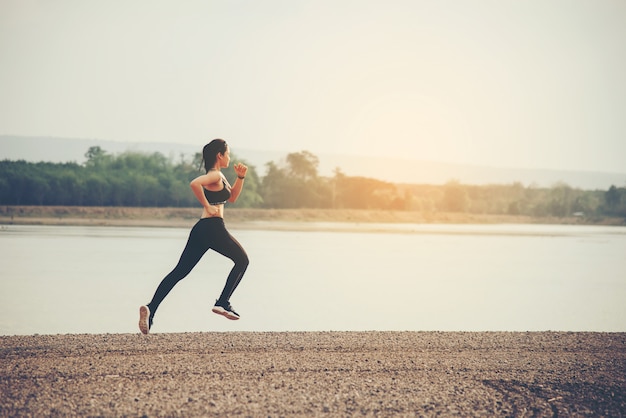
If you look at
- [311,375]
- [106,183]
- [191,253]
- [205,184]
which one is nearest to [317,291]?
[311,375]

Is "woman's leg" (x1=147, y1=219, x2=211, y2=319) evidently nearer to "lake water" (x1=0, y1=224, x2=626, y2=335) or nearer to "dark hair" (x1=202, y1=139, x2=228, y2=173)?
"dark hair" (x1=202, y1=139, x2=228, y2=173)

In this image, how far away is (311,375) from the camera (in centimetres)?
636

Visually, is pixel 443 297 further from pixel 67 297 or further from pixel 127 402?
pixel 127 402

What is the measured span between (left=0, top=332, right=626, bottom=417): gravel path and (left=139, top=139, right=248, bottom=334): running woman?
669mm

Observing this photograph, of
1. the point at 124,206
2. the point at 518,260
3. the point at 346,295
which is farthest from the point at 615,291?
the point at 124,206

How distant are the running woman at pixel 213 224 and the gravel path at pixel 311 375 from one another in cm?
67

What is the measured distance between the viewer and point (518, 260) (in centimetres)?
2066

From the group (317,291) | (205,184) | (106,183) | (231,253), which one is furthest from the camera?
(106,183)

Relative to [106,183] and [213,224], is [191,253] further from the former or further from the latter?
[106,183]

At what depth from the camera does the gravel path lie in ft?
18.1

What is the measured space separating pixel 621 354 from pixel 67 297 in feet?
27.3

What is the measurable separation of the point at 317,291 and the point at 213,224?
259 inches

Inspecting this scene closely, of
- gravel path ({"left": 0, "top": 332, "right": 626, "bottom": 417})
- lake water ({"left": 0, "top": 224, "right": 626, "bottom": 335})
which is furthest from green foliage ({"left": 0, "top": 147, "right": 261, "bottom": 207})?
gravel path ({"left": 0, "top": 332, "right": 626, "bottom": 417})

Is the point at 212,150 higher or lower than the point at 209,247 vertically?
higher
